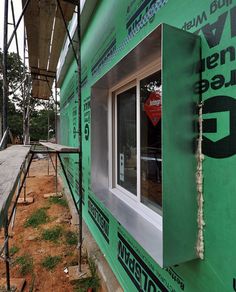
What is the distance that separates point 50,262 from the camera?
9.89 feet

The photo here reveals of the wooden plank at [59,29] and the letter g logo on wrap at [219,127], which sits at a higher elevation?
the wooden plank at [59,29]

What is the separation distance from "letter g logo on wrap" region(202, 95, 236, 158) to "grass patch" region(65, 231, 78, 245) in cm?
316

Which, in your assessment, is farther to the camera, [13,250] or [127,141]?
[13,250]

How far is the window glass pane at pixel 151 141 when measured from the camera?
1792mm

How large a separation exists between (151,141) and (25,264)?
2.56m

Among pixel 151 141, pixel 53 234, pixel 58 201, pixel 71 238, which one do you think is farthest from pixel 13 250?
pixel 151 141

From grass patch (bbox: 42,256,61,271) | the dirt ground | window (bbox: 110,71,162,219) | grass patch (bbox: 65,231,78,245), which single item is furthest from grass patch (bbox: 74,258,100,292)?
window (bbox: 110,71,162,219)

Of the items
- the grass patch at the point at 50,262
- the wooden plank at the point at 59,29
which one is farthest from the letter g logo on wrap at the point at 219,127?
the grass patch at the point at 50,262

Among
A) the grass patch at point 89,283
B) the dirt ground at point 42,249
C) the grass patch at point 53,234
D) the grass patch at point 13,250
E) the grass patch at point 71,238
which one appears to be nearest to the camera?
the grass patch at point 89,283

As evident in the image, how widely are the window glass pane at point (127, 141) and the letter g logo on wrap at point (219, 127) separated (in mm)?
1131

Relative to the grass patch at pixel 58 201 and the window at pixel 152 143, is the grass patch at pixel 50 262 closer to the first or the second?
the window at pixel 152 143

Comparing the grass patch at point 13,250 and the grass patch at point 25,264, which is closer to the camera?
the grass patch at point 25,264

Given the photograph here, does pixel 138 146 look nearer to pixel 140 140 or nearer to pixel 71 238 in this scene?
pixel 140 140

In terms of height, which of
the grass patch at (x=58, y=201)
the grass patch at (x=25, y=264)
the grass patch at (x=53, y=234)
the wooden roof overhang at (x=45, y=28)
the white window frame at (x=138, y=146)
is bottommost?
the grass patch at (x=25, y=264)
